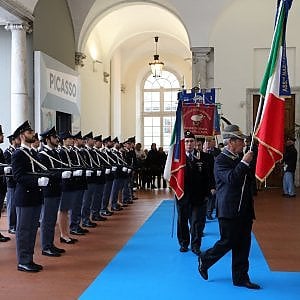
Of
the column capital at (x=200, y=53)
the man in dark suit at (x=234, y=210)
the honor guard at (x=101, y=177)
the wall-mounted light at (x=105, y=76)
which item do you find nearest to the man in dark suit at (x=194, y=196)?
the man in dark suit at (x=234, y=210)

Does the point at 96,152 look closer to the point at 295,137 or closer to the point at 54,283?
the point at 54,283

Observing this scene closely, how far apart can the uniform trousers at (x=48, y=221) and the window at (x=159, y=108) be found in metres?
19.5

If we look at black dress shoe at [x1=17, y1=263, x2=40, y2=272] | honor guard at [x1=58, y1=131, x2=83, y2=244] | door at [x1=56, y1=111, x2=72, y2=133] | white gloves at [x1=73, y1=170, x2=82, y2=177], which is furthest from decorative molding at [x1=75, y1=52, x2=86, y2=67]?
black dress shoe at [x1=17, y1=263, x2=40, y2=272]

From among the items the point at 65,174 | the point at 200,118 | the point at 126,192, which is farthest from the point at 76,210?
the point at 126,192

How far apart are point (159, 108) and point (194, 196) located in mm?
19889

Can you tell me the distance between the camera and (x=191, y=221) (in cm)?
704

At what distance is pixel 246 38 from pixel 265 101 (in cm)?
1164

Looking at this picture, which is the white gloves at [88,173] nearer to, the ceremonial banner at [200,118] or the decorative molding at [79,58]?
the ceremonial banner at [200,118]

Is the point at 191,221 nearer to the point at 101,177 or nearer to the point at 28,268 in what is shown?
the point at 28,268

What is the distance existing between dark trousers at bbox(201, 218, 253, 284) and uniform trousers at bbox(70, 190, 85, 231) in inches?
130

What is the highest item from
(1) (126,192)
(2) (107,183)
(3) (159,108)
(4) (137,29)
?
(4) (137,29)

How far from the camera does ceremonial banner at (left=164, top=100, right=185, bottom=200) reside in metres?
7.03

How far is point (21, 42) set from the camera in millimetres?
12578

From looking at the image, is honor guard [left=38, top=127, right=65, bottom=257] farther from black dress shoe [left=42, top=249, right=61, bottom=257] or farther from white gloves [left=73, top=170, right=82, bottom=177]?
white gloves [left=73, top=170, right=82, bottom=177]
